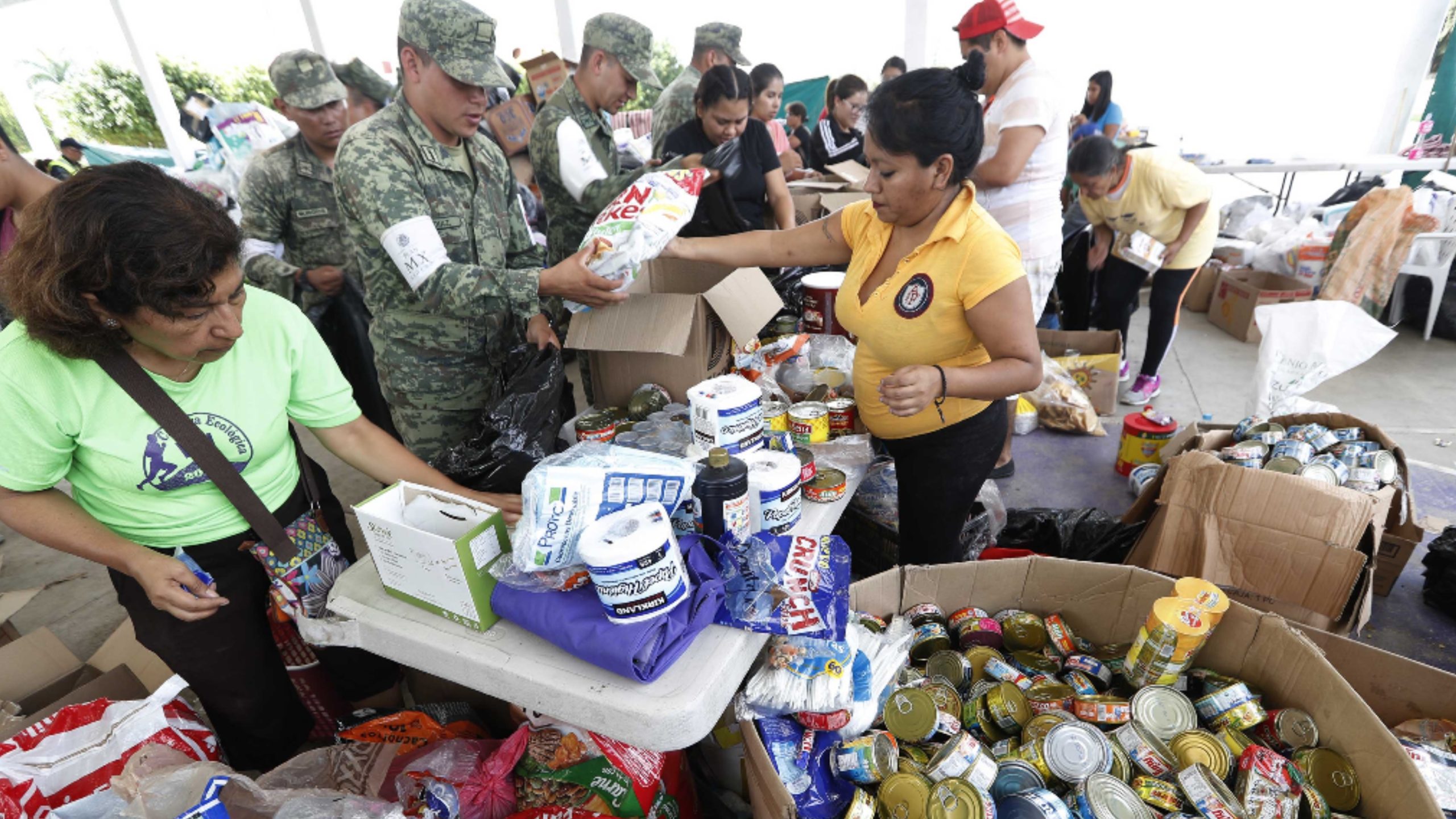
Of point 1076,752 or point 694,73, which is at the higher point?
point 694,73

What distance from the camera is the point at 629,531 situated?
105 cm

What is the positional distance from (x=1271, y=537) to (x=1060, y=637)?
867 millimetres

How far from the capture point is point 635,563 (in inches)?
39.0

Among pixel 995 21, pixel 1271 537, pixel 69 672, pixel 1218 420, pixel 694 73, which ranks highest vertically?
pixel 995 21

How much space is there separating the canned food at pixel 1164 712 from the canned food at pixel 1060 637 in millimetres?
217

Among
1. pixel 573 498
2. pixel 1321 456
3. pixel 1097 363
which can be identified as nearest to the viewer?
pixel 573 498

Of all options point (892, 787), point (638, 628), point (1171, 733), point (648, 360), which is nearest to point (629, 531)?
point (638, 628)

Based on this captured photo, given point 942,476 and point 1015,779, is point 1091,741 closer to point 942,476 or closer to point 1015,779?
point 1015,779

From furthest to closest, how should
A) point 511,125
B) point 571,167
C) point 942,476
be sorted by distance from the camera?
1. point 511,125
2. point 571,167
3. point 942,476

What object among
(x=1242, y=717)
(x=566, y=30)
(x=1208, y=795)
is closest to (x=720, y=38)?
(x=1242, y=717)

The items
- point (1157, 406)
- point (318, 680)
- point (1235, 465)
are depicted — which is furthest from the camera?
point (1157, 406)

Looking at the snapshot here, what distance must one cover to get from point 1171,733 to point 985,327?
94cm

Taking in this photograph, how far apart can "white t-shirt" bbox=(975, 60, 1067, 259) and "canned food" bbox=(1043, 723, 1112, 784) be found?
6.58 ft

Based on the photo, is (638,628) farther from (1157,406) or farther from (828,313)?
(1157,406)
